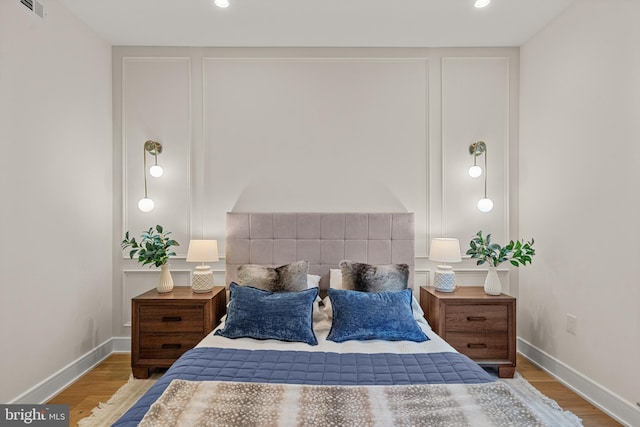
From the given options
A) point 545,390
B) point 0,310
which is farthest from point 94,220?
point 545,390

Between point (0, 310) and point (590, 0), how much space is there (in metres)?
4.40

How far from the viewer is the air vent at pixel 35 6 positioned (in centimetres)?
248

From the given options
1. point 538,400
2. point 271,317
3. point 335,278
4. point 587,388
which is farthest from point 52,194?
point 587,388

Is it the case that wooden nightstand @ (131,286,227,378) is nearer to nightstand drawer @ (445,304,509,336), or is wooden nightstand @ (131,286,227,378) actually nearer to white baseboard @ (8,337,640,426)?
white baseboard @ (8,337,640,426)

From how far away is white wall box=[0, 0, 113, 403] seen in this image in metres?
2.35

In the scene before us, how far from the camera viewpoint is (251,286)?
2818 millimetres

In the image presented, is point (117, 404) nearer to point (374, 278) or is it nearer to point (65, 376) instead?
point (65, 376)

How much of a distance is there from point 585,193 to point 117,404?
142 inches

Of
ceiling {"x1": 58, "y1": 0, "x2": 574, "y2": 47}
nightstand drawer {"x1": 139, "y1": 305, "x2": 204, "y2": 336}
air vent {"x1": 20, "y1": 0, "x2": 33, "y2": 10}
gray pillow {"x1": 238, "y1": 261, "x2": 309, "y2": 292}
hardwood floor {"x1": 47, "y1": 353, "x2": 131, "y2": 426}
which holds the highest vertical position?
ceiling {"x1": 58, "y1": 0, "x2": 574, "y2": 47}

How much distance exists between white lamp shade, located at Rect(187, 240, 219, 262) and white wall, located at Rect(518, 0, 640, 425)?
2.80 meters

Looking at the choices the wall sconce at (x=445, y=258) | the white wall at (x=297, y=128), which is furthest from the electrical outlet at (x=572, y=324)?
the white wall at (x=297, y=128)

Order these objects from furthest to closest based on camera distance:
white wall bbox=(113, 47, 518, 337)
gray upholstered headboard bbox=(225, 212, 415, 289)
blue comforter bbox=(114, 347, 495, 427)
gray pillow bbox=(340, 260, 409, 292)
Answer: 1. white wall bbox=(113, 47, 518, 337)
2. gray upholstered headboard bbox=(225, 212, 415, 289)
3. gray pillow bbox=(340, 260, 409, 292)
4. blue comforter bbox=(114, 347, 495, 427)

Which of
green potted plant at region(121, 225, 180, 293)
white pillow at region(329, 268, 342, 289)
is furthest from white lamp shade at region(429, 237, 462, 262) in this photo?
green potted plant at region(121, 225, 180, 293)

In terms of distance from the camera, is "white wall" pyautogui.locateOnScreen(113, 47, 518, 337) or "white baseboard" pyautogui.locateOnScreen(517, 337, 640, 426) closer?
"white baseboard" pyautogui.locateOnScreen(517, 337, 640, 426)
